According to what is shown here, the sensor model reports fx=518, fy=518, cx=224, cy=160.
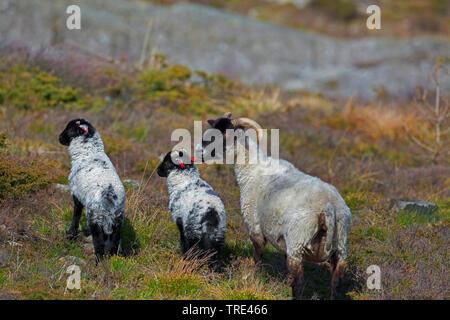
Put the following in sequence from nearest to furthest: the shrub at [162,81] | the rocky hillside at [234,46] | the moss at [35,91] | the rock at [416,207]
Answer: the rock at [416,207]
the moss at [35,91]
the shrub at [162,81]
the rocky hillside at [234,46]

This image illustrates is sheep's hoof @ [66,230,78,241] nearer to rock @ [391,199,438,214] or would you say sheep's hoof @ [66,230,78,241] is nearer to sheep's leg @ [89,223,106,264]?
sheep's leg @ [89,223,106,264]

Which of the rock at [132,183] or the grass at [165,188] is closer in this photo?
the grass at [165,188]

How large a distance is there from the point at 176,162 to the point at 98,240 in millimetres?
1442

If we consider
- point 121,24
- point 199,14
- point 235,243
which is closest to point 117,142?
point 235,243

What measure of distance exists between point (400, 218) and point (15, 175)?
6374 mm

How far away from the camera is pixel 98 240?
650cm

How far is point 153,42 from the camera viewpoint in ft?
79.3

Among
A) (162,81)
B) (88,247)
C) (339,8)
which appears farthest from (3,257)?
(339,8)

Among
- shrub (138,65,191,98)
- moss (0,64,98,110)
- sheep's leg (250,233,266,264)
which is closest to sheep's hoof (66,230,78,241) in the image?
sheep's leg (250,233,266,264)

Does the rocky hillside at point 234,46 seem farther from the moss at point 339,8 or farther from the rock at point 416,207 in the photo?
the rock at point 416,207

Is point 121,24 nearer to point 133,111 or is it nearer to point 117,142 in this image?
point 133,111

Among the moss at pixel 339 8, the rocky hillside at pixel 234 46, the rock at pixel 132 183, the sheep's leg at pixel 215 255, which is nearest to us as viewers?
the sheep's leg at pixel 215 255

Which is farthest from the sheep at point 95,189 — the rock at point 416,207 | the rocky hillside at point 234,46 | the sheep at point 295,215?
the rocky hillside at point 234,46

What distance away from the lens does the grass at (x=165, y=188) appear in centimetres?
623
